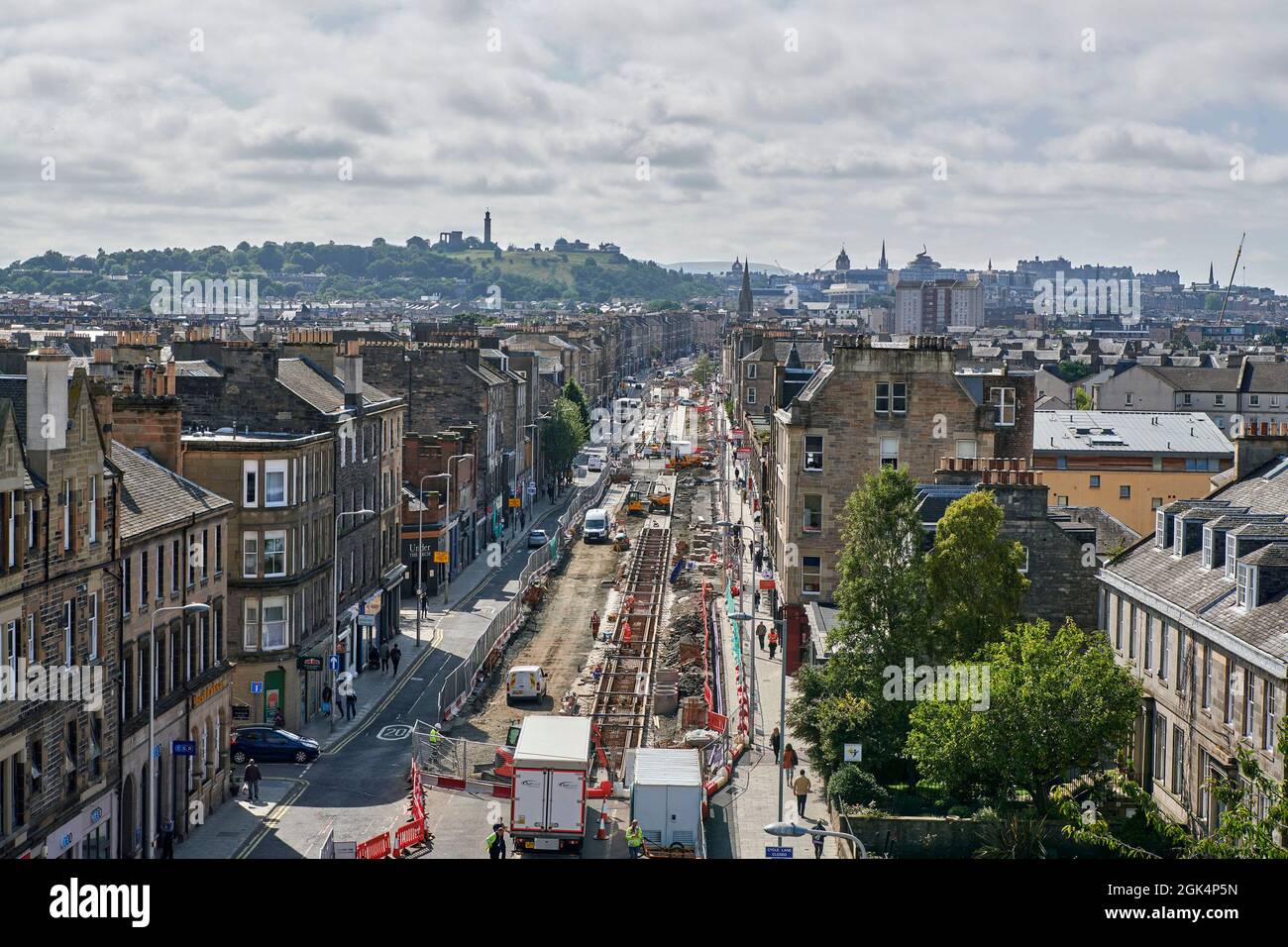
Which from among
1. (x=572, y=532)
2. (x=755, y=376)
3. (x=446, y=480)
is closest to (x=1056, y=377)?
(x=755, y=376)

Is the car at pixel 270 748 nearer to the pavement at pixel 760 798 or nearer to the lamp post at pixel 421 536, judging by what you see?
the pavement at pixel 760 798

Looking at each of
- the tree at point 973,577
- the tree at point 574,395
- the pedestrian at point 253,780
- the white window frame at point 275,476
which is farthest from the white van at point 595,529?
the tree at point 973,577

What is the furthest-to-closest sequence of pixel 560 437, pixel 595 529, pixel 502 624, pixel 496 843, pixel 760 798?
pixel 560 437
pixel 595 529
pixel 502 624
pixel 760 798
pixel 496 843

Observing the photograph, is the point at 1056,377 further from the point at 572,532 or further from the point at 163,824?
the point at 163,824

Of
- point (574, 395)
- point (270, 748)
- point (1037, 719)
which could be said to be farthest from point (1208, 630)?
point (574, 395)

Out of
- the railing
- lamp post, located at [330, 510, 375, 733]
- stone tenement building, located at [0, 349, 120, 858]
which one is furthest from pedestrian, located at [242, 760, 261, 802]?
lamp post, located at [330, 510, 375, 733]

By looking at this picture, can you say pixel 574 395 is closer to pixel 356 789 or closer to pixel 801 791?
pixel 356 789

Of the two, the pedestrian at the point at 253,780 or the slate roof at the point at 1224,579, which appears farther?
the pedestrian at the point at 253,780
